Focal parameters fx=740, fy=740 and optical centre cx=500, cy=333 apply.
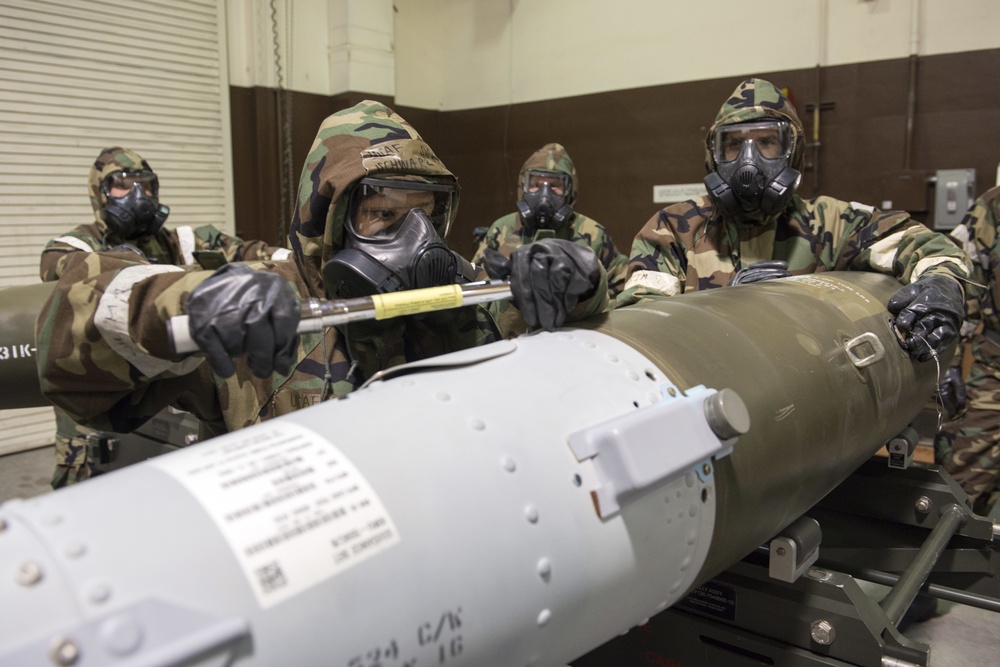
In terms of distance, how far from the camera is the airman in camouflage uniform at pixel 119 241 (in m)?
3.33

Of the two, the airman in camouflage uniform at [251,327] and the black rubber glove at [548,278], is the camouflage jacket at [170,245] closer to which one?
the airman in camouflage uniform at [251,327]

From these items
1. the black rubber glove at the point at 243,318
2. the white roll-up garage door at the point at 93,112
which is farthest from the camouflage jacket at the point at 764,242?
the white roll-up garage door at the point at 93,112

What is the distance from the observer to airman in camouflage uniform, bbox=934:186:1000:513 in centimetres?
300

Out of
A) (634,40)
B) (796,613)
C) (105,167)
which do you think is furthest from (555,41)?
(796,613)

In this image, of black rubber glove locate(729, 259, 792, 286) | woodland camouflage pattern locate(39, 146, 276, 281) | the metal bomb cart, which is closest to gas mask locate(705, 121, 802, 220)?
black rubber glove locate(729, 259, 792, 286)

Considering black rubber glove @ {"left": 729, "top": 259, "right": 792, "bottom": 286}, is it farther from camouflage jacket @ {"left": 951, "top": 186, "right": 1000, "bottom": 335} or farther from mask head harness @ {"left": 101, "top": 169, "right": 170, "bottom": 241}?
mask head harness @ {"left": 101, "top": 169, "right": 170, "bottom": 241}

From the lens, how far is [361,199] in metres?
1.55

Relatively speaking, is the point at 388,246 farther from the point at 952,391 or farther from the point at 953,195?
the point at 953,195

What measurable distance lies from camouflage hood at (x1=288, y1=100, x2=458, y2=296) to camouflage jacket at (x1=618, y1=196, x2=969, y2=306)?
96 centimetres

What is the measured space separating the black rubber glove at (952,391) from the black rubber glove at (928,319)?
1.14 metres

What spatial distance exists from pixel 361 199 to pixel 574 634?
0.98 m

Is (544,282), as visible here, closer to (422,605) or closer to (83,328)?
(422,605)

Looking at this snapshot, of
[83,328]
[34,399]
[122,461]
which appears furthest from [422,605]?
[122,461]

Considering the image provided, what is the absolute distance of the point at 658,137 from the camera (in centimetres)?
516
